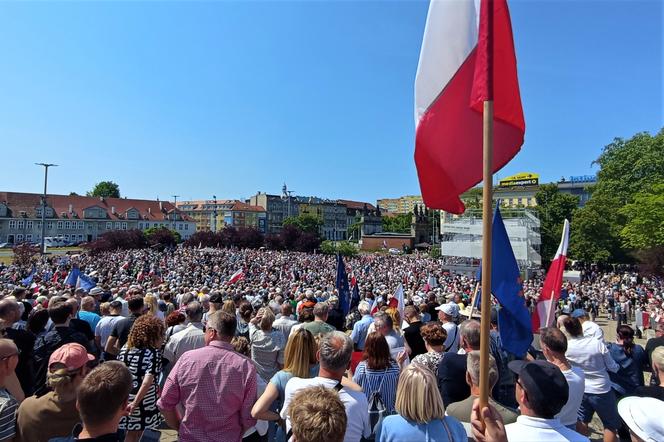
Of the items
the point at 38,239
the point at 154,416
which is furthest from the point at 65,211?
the point at 154,416

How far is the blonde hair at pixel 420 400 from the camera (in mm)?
2451

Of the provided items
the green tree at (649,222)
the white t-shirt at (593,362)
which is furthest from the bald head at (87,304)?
the green tree at (649,222)

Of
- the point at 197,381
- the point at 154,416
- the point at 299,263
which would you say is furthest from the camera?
the point at 299,263

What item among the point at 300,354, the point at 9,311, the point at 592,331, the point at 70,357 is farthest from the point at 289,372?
the point at 592,331

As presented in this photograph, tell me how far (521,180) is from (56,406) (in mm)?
103829

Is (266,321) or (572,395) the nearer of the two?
(572,395)

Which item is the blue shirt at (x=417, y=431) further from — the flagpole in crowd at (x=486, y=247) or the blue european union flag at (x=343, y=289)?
the blue european union flag at (x=343, y=289)

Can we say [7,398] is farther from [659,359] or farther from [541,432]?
[659,359]

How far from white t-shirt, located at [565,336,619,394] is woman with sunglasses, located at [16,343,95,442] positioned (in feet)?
16.6

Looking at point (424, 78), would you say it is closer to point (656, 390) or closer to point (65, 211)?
point (656, 390)

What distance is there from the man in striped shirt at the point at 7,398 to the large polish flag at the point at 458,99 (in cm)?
377

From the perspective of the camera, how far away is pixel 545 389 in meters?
2.42

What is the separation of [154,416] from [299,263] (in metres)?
34.3

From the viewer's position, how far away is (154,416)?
4.02m
